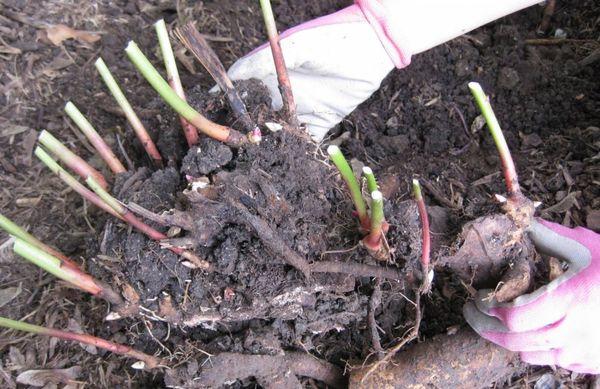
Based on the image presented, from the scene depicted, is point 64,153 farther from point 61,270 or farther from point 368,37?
point 368,37

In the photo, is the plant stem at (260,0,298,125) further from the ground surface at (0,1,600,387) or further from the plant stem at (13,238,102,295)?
the plant stem at (13,238,102,295)

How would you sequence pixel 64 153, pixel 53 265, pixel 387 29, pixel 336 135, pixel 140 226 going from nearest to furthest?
pixel 53 265 → pixel 140 226 → pixel 64 153 → pixel 387 29 → pixel 336 135

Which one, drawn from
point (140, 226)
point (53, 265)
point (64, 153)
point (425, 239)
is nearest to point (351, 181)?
point (425, 239)

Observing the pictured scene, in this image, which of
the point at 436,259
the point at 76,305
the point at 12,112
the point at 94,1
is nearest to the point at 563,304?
the point at 436,259

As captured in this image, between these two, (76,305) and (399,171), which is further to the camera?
(399,171)

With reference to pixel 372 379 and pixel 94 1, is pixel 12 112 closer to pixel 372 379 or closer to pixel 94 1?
pixel 94 1

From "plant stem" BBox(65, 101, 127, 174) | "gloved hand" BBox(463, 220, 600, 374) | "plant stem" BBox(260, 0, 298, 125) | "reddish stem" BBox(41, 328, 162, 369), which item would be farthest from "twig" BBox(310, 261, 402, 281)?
"plant stem" BBox(65, 101, 127, 174)

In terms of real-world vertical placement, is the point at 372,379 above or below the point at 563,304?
below
